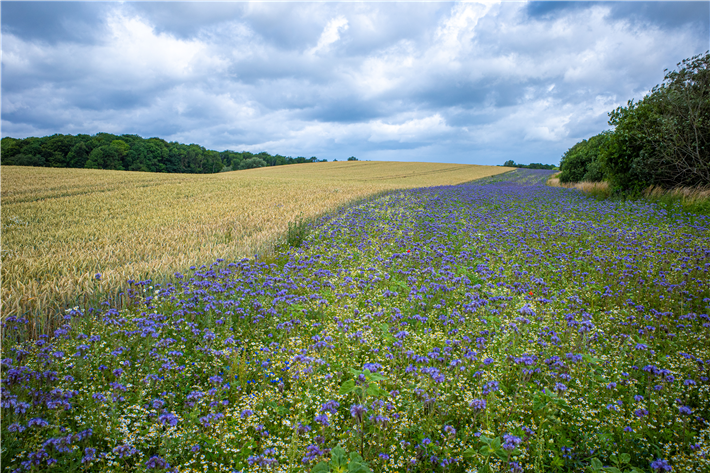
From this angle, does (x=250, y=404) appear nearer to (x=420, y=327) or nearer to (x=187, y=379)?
(x=187, y=379)

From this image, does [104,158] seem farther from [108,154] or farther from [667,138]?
[667,138]

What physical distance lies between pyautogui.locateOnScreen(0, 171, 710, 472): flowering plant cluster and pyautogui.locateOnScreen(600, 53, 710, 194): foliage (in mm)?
13177

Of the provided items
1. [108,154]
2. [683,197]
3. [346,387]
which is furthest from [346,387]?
[108,154]

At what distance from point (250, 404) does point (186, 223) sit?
10354 millimetres

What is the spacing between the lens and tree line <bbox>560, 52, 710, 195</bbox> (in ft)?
51.4

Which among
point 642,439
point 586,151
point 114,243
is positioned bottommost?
point 642,439

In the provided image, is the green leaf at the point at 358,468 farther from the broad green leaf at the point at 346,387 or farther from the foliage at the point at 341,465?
the broad green leaf at the point at 346,387

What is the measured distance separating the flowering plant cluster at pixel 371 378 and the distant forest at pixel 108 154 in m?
85.5

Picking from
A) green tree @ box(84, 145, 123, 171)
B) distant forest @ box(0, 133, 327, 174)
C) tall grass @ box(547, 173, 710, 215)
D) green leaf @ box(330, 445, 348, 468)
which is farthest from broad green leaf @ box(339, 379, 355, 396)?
distant forest @ box(0, 133, 327, 174)

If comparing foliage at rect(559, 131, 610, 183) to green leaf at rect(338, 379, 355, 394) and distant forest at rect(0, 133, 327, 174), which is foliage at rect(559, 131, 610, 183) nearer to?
green leaf at rect(338, 379, 355, 394)

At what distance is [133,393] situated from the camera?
3559 millimetres

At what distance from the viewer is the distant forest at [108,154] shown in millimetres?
68125

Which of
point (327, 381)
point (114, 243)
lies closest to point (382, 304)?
point (327, 381)

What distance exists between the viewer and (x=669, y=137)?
16.2m
